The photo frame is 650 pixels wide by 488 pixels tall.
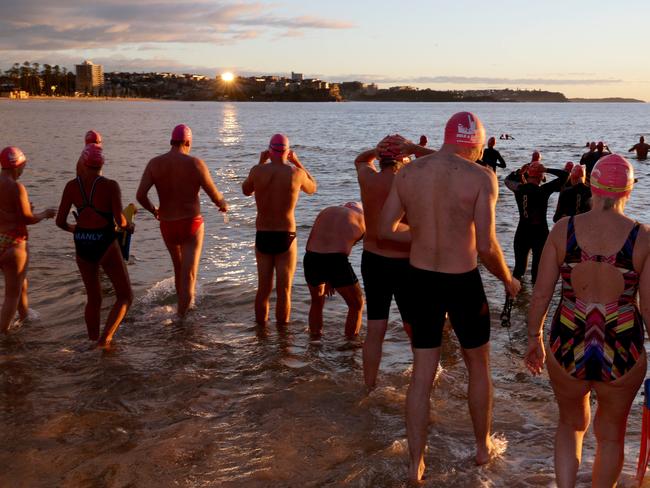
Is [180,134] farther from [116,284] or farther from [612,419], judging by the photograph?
[612,419]

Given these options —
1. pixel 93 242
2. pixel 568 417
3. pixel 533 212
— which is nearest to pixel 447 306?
pixel 568 417

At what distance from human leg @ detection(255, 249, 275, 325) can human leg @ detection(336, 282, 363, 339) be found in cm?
86

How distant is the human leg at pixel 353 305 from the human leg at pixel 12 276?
3.13 m

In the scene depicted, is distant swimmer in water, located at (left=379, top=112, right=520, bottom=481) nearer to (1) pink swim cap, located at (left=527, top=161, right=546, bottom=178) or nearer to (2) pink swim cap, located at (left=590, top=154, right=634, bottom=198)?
(2) pink swim cap, located at (left=590, top=154, right=634, bottom=198)

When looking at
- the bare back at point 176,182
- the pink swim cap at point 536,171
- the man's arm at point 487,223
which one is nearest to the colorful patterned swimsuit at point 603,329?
the man's arm at point 487,223

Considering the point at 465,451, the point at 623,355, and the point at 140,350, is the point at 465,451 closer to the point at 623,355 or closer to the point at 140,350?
the point at 623,355

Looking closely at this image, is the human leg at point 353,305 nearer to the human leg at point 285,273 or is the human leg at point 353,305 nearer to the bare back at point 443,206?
the human leg at point 285,273

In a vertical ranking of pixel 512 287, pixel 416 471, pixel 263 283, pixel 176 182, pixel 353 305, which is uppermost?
pixel 176 182

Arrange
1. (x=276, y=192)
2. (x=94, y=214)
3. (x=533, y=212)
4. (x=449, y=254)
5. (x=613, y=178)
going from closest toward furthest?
(x=613, y=178) < (x=449, y=254) < (x=94, y=214) < (x=276, y=192) < (x=533, y=212)

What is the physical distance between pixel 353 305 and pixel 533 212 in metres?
3.73

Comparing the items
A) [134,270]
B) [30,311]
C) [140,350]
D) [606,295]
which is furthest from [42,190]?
[606,295]

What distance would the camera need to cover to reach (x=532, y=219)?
9.03 meters

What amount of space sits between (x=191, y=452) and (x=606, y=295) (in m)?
2.84

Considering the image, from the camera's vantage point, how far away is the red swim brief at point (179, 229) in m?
6.89
